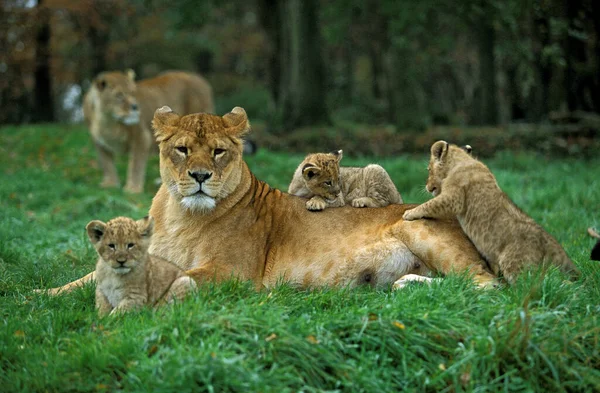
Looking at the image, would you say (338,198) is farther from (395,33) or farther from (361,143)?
(395,33)

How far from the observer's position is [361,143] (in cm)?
1706

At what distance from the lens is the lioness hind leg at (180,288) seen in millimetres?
5402

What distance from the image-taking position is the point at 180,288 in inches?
214

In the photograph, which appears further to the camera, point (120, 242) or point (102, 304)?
point (102, 304)

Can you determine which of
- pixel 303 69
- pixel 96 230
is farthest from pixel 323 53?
pixel 96 230

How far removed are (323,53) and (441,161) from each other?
1378 centimetres

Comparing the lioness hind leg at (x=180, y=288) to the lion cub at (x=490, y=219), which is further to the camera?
the lion cub at (x=490, y=219)

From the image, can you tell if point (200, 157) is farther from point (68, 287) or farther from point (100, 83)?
point (100, 83)

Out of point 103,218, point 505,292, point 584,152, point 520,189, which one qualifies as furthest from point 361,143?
point 505,292

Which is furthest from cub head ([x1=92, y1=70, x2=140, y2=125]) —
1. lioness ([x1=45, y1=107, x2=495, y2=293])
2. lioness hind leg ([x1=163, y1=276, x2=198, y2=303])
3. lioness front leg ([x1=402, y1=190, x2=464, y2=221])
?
lioness hind leg ([x1=163, y1=276, x2=198, y2=303])

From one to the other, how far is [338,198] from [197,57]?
32.5 meters

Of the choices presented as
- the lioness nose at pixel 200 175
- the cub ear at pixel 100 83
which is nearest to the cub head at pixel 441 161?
the lioness nose at pixel 200 175

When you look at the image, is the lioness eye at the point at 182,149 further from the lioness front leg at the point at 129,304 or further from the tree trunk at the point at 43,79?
the tree trunk at the point at 43,79

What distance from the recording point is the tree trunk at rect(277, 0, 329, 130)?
63.4 ft
